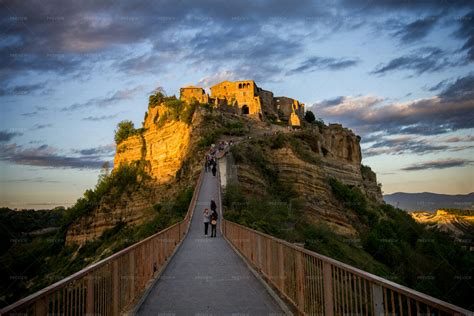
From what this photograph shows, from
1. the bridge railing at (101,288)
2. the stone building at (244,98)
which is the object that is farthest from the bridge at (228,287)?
the stone building at (244,98)

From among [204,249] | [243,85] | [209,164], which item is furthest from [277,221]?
[243,85]

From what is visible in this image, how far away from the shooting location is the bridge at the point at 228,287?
4.32m

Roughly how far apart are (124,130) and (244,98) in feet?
94.5

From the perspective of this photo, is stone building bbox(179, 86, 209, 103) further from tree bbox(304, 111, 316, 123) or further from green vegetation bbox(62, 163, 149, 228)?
tree bbox(304, 111, 316, 123)

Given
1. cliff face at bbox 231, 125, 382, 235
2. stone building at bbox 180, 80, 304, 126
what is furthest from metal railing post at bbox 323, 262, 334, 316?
stone building at bbox 180, 80, 304, 126

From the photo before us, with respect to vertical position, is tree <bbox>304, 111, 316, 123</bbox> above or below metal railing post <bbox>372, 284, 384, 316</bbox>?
above

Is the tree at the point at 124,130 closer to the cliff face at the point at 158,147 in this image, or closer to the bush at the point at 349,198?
the cliff face at the point at 158,147

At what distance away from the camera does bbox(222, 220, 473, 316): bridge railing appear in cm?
359

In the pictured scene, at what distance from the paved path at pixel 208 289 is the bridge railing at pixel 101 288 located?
466mm

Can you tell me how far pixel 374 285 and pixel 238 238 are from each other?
40.0 ft

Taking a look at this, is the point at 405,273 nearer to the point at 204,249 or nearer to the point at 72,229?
the point at 204,249

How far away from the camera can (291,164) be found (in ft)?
155

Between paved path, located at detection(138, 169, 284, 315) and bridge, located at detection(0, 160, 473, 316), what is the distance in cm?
2

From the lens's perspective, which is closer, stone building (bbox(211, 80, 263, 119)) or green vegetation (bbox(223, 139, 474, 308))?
green vegetation (bbox(223, 139, 474, 308))
